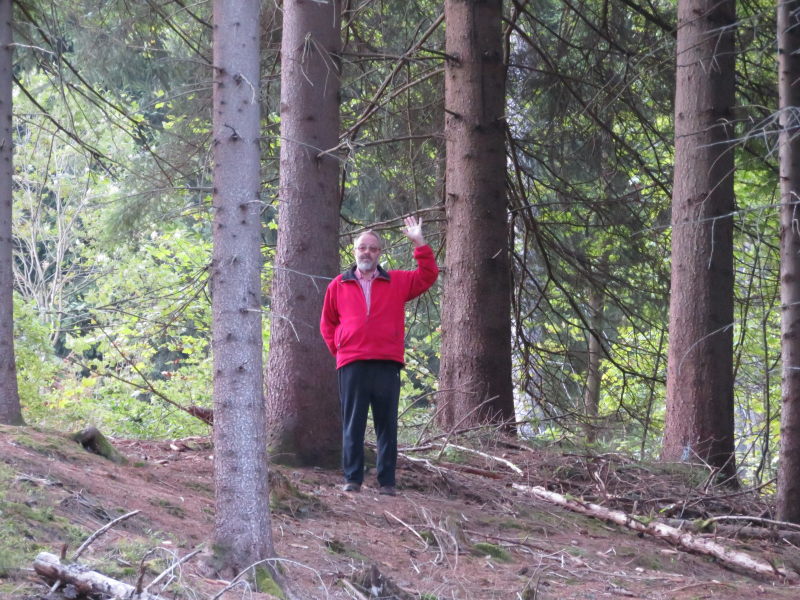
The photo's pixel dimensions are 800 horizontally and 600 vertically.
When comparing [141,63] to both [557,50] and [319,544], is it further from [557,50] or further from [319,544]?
[319,544]

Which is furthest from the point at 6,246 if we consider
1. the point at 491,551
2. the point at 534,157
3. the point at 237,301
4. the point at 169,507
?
the point at 534,157

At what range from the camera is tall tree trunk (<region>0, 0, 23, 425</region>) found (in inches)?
263

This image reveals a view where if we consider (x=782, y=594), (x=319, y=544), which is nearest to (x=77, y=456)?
(x=319, y=544)

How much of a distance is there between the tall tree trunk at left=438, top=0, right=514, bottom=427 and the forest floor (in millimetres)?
1258

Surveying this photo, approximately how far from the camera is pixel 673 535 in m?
6.87

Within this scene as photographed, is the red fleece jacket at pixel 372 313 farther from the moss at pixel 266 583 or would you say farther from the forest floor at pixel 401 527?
the moss at pixel 266 583

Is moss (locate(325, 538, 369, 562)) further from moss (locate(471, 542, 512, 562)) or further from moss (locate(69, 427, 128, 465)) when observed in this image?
moss (locate(69, 427, 128, 465))

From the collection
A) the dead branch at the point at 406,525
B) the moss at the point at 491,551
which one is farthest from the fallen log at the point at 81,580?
the moss at the point at 491,551

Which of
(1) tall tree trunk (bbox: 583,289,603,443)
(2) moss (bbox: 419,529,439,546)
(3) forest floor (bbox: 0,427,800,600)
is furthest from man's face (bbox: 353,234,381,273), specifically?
(1) tall tree trunk (bbox: 583,289,603,443)

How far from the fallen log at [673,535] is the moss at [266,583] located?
3529 millimetres

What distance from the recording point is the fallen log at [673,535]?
20.9 ft

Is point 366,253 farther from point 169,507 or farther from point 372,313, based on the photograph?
point 169,507

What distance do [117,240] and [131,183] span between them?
105cm

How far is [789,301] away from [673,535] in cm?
191
